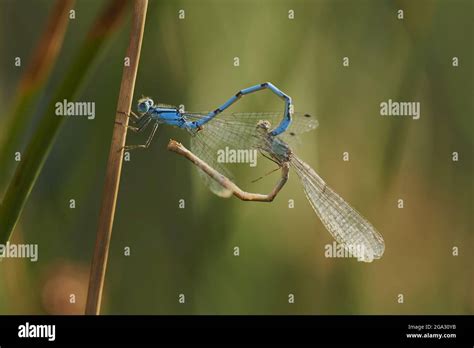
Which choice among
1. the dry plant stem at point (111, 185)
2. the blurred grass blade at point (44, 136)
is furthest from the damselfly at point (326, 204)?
the blurred grass blade at point (44, 136)

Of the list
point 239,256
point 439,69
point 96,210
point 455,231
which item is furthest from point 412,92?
point 96,210

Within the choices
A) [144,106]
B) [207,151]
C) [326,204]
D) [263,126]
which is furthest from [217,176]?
[326,204]

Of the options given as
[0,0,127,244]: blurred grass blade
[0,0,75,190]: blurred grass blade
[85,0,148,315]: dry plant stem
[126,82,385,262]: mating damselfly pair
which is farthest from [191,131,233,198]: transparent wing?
[0,0,127,244]: blurred grass blade

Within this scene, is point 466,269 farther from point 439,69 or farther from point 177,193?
point 177,193

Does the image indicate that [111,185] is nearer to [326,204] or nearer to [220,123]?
[220,123]
